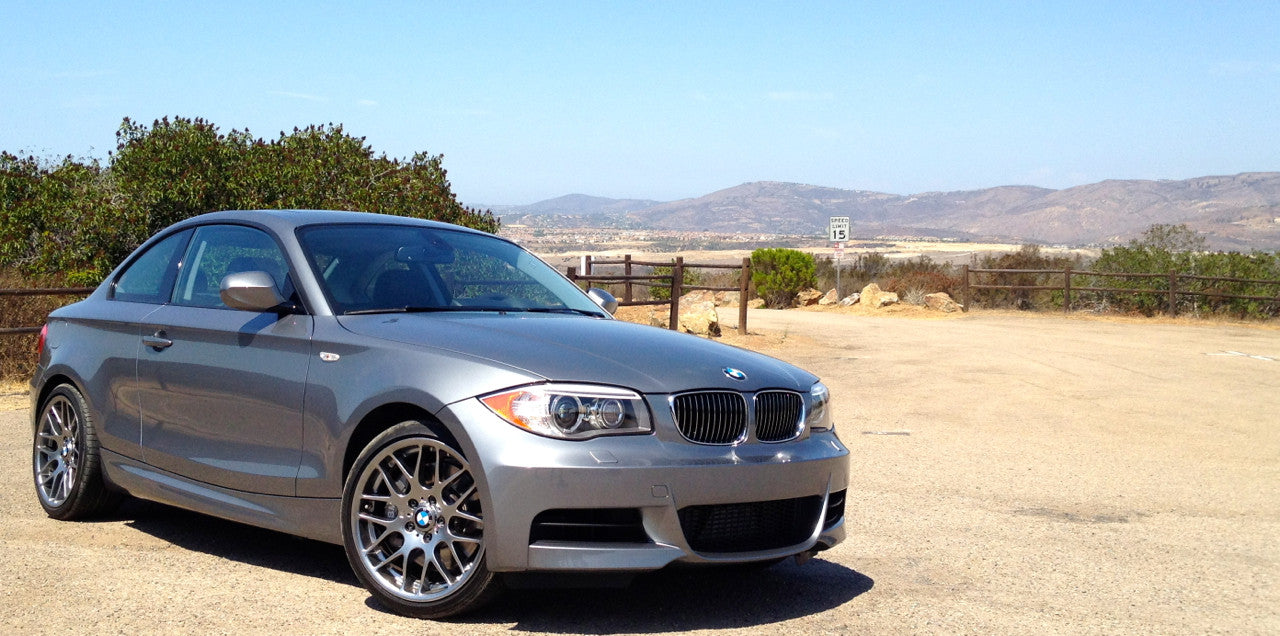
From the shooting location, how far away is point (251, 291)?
5.31 metres

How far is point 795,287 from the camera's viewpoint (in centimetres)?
4278

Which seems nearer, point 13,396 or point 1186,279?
point 13,396

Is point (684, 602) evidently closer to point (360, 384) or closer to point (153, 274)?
point (360, 384)

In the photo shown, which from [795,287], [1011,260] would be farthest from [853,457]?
[1011,260]

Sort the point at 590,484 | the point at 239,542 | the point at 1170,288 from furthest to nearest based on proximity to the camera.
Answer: the point at 1170,288 < the point at 239,542 < the point at 590,484

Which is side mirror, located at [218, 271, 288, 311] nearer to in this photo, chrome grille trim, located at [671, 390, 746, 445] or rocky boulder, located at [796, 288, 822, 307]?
chrome grille trim, located at [671, 390, 746, 445]

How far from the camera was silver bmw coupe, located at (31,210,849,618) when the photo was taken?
453 cm

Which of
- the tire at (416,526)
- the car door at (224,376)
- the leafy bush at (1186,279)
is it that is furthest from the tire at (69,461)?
the leafy bush at (1186,279)

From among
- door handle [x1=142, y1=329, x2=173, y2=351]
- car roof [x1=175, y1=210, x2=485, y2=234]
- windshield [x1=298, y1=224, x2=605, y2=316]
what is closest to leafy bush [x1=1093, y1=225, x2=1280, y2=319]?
windshield [x1=298, y1=224, x2=605, y2=316]

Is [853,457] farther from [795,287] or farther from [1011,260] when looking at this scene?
[1011,260]

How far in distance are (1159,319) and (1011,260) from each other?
15740 mm

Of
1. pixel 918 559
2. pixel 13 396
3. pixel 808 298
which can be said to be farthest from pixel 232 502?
pixel 808 298

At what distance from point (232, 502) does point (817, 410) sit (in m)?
2.56

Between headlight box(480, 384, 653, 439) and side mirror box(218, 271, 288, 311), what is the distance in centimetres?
131
